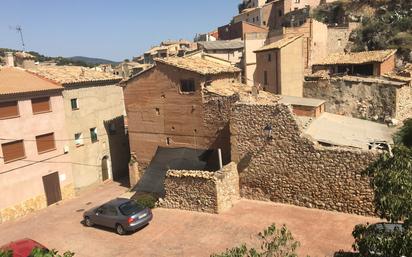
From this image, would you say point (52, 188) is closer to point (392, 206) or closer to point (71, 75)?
point (71, 75)

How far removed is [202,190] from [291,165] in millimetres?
4484

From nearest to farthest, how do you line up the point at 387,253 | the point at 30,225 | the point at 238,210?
the point at 387,253 < the point at 238,210 < the point at 30,225

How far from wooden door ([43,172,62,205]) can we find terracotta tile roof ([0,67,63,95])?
5.76 m

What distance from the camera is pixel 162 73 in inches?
939

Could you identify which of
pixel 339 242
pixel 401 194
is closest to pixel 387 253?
pixel 401 194

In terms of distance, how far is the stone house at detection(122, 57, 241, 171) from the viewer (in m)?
22.1

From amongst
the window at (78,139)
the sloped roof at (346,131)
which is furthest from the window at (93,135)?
the sloped roof at (346,131)

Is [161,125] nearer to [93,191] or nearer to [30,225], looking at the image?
[93,191]

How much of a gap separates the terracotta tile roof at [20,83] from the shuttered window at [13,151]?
310 cm

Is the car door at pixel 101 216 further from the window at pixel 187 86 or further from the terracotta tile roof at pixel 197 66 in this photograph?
the terracotta tile roof at pixel 197 66

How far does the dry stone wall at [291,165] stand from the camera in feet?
53.0

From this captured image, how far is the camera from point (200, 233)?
16266 millimetres

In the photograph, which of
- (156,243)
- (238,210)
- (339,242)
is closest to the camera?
(339,242)

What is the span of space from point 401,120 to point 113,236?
74.3 feet
